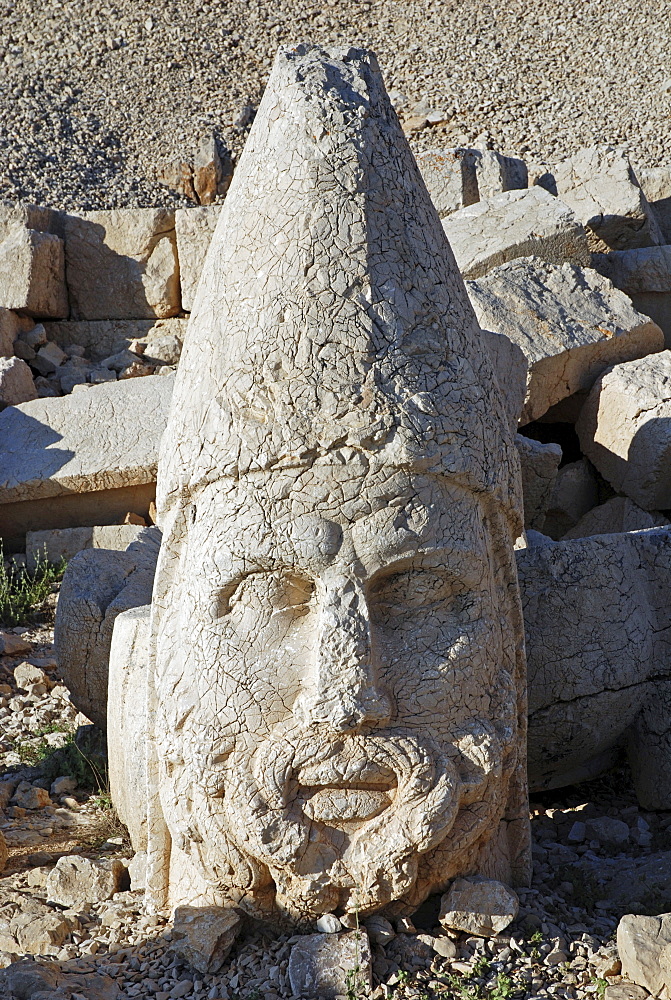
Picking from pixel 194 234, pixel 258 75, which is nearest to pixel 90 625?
pixel 194 234

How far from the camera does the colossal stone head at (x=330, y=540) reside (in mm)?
2352

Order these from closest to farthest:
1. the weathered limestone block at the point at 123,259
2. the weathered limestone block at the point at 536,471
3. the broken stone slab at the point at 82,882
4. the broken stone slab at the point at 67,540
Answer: the broken stone slab at the point at 82,882 < the weathered limestone block at the point at 536,471 < the broken stone slab at the point at 67,540 < the weathered limestone block at the point at 123,259

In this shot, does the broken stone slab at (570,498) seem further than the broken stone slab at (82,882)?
Yes

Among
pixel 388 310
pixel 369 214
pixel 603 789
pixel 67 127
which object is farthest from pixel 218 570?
pixel 67 127

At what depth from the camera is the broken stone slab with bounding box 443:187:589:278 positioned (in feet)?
21.4

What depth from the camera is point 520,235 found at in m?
6.58

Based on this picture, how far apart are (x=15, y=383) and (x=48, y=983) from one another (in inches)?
234

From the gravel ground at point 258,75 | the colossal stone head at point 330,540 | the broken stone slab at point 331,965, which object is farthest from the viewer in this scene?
the gravel ground at point 258,75

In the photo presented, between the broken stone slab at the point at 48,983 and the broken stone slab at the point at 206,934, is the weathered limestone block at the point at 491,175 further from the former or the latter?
the broken stone slab at the point at 48,983

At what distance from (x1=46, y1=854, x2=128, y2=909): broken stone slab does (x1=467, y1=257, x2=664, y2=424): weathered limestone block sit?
353 centimetres

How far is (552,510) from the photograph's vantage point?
5.77 m

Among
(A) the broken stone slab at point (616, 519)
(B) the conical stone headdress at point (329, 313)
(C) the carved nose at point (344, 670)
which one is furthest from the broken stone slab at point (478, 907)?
(A) the broken stone slab at point (616, 519)

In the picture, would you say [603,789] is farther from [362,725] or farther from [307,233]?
[307,233]

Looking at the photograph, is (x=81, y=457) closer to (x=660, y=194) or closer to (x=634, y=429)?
(x=634, y=429)
